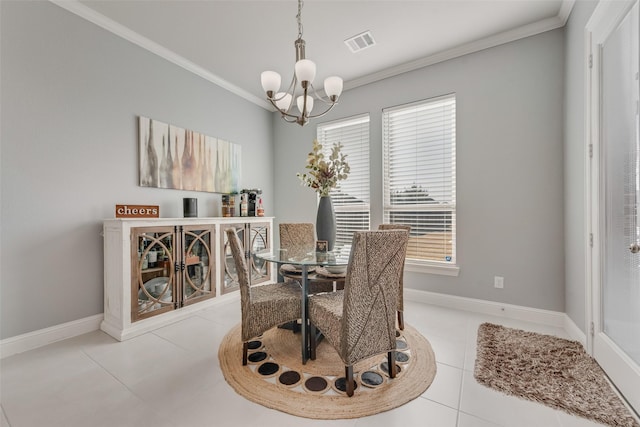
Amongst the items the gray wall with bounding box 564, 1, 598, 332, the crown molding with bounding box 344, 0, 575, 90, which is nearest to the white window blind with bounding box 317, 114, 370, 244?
the crown molding with bounding box 344, 0, 575, 90

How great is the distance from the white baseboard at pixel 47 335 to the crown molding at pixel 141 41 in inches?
104

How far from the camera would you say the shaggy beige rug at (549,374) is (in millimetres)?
1411

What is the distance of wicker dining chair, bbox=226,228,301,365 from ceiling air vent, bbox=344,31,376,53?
7.42 ft

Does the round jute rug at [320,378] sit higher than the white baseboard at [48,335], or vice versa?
the white baseboard at [48,335]

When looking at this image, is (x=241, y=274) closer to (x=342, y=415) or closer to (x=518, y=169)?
(x=342, y=415)

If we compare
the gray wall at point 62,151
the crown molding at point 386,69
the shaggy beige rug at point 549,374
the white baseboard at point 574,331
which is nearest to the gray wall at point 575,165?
the white baseboard at point 574,331

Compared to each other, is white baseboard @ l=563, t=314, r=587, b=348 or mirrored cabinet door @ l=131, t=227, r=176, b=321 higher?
mirrored cabinet door @ l=131, t=227, r=176, b=321

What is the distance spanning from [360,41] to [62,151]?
2907 millimetres

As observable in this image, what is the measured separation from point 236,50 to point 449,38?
7.33 ft

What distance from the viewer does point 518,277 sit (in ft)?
8.66

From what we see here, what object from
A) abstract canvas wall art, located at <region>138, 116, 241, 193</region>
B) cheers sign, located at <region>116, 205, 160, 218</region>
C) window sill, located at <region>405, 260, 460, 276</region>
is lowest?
window sill, located at <region>405, 260, 460, 276</region>

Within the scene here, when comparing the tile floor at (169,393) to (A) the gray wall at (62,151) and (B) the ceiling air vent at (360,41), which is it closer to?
(A) the gray wall at (62,151)

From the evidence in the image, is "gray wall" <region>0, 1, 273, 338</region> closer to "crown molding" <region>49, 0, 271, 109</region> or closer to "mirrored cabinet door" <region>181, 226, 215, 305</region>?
"crown molding" <region>49, 0, 271, 109</region>

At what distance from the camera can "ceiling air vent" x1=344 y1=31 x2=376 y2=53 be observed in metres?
2.65
